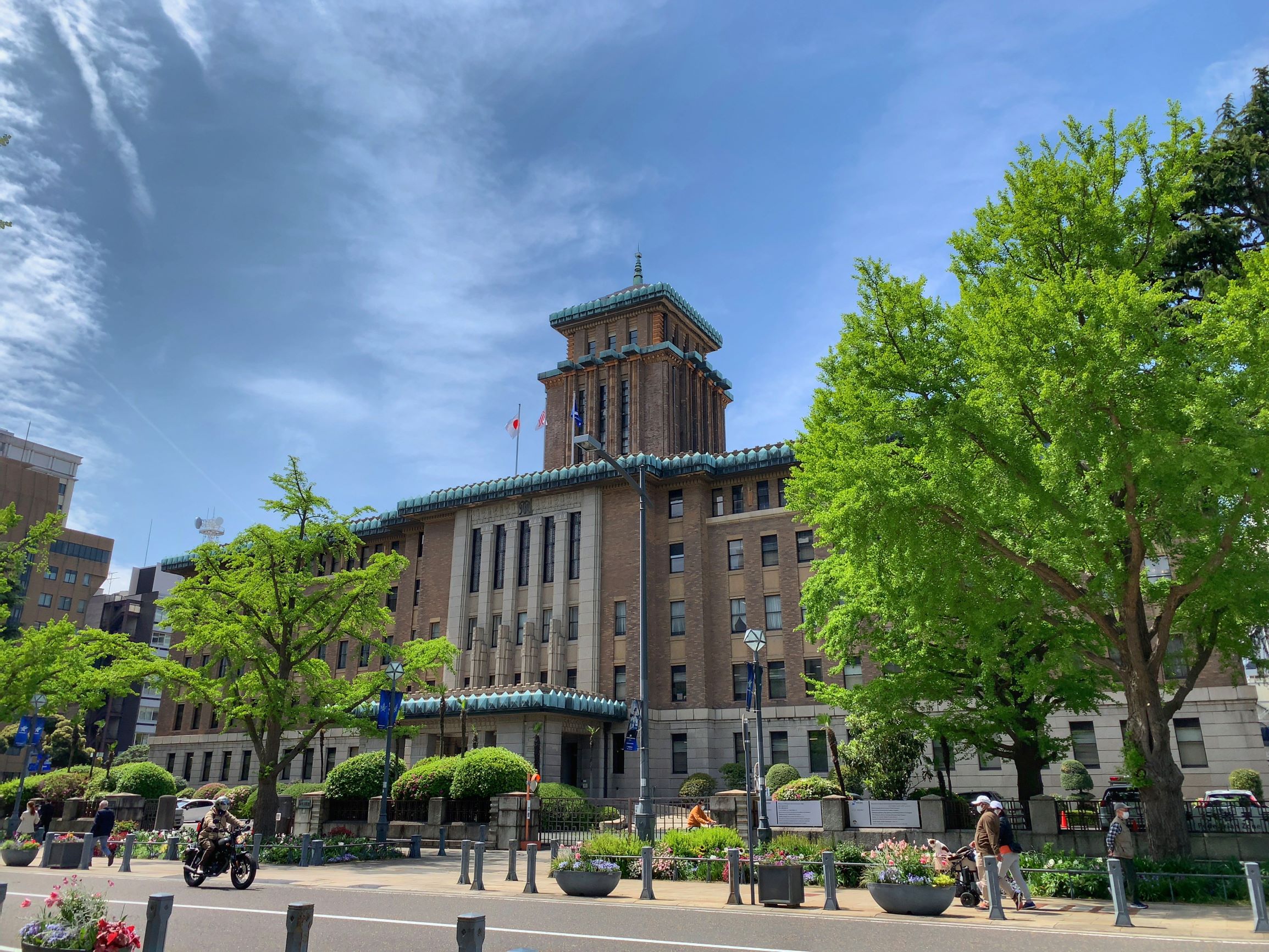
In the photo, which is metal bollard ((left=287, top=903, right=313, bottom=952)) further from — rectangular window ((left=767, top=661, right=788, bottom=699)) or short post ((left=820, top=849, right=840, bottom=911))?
rectangular window ((left=767, top=661, right=788, bottom=699))

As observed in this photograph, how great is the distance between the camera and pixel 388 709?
88.9ft

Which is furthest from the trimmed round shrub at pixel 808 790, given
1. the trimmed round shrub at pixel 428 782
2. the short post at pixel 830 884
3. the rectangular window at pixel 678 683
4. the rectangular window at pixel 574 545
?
the rectangular window at pixel 574 545

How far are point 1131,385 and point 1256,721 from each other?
29454mm

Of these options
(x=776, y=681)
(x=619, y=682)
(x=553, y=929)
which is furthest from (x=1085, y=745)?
(x=553, y=929)

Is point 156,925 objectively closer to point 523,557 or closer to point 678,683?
point 678,683

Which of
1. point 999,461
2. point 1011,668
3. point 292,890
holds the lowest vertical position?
point 292,890

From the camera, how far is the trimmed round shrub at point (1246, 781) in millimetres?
34000

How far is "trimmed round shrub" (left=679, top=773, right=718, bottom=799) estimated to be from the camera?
132 ft

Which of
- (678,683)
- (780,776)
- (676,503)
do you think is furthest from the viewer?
(676,503)

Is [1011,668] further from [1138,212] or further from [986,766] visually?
[986,766]

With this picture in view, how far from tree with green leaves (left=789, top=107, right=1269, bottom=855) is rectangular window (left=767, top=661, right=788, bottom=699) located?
24.6 m

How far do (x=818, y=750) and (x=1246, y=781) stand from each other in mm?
17758

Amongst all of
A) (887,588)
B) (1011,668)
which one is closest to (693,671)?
(1011,668)

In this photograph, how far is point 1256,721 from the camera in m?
35.6
